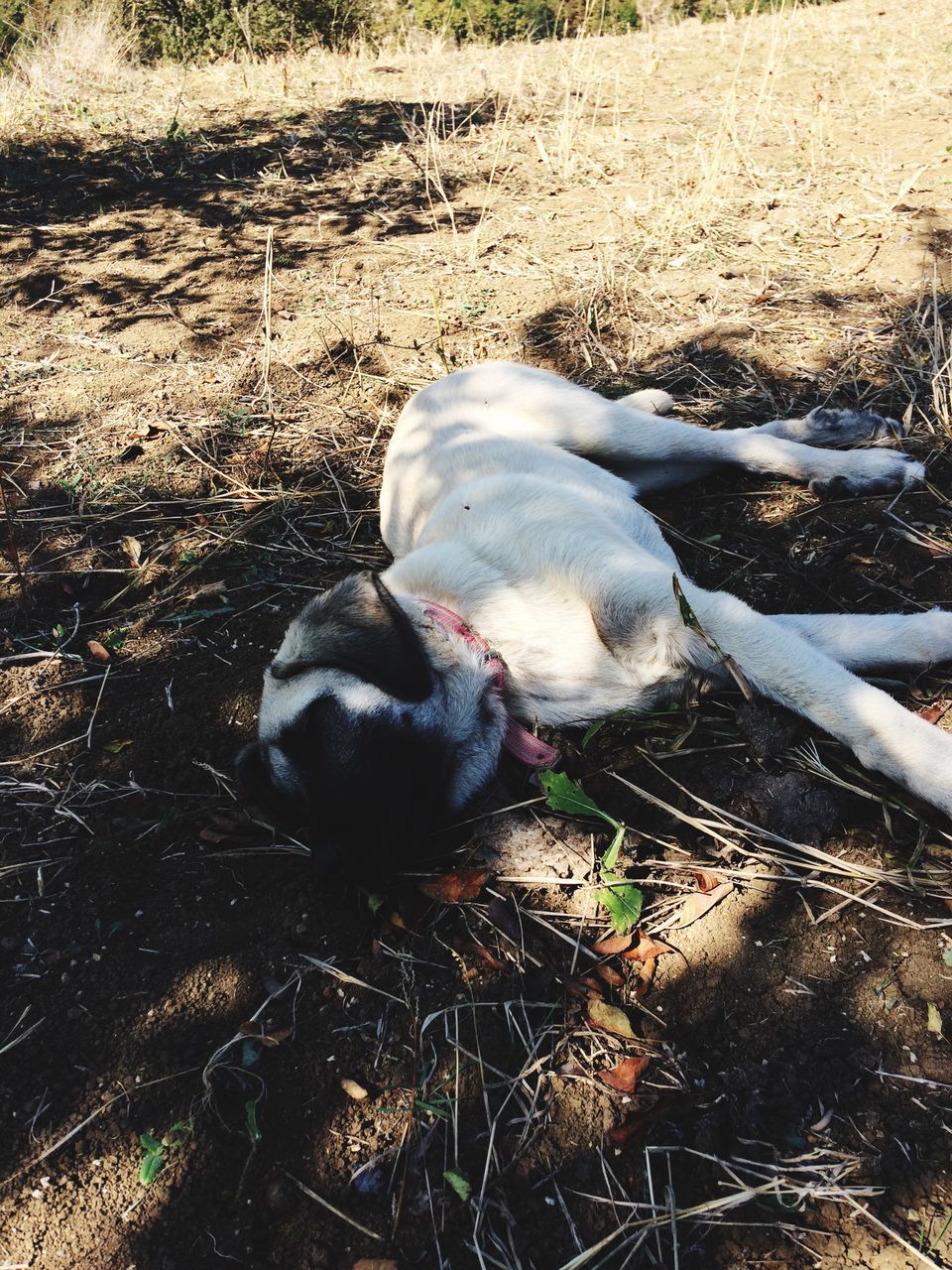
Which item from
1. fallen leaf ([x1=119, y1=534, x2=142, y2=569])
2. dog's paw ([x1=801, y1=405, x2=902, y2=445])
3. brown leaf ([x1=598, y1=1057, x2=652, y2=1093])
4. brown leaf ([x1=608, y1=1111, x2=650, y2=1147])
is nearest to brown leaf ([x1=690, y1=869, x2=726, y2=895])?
brown leaf ([x1=598, y1=1057, x2=652, y2=1093])

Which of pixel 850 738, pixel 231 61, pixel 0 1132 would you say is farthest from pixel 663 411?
pixel 231 61

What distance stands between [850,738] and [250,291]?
17.2 ft

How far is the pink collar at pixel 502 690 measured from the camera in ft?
8.93

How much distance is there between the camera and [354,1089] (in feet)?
7.00

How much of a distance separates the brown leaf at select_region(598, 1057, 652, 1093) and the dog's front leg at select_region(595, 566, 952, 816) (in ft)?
3.38

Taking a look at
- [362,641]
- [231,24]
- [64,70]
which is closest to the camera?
[362,641]

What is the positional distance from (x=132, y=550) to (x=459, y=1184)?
126 inches

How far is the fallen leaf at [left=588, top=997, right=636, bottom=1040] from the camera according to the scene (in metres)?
2.11

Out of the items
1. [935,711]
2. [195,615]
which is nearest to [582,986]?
[935,711]

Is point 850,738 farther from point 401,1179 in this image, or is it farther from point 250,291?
point 250,291

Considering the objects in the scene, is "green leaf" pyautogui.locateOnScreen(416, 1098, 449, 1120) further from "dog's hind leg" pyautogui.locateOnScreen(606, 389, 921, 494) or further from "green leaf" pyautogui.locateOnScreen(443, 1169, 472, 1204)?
"dog's hind leg" pyautogui.locateOnScreen(606, 389, 921, 494)

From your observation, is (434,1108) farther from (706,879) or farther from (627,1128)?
(706,879)

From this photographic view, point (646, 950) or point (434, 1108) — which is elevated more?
point (646, 950)

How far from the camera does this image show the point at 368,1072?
2184mm
